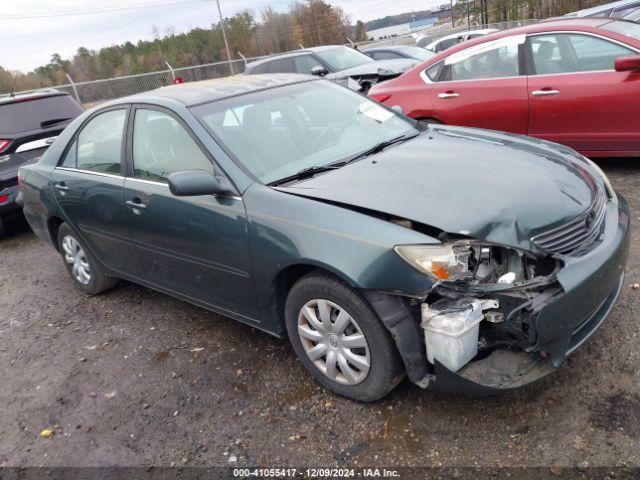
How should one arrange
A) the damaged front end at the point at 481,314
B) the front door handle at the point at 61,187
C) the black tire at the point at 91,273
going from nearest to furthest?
the damaged front end at the point at 481,314 → the front door handle at the point at 61,187 → the black tire at the point at 91,273

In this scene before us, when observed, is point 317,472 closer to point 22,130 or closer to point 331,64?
point 22,130

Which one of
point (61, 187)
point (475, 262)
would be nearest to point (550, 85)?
point (475, 262)

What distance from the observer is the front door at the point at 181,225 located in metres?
3.04

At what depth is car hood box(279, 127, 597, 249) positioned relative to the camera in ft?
8.04

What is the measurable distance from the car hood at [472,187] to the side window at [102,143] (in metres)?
1.62

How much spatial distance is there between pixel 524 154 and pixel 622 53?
2735mm

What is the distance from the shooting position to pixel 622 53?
196 inches

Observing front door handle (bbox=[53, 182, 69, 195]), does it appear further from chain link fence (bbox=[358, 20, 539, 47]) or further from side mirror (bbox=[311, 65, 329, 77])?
chain link fence (bbox=[358, 20, 539, 47])

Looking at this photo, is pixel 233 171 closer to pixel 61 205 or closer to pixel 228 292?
pixel 228 292

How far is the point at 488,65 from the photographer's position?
571 centimetres

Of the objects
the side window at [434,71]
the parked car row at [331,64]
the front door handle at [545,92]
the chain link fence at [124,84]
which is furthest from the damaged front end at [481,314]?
the chain link fence at [124,84]

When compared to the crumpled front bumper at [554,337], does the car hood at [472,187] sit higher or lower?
higher

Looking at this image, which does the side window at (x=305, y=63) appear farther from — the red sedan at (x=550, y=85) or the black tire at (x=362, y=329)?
the black tire at (x=362, y=329)

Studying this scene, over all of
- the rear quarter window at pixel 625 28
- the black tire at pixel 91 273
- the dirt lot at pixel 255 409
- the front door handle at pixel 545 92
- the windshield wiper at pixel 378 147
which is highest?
the rear quarter window at pixel 625 28
